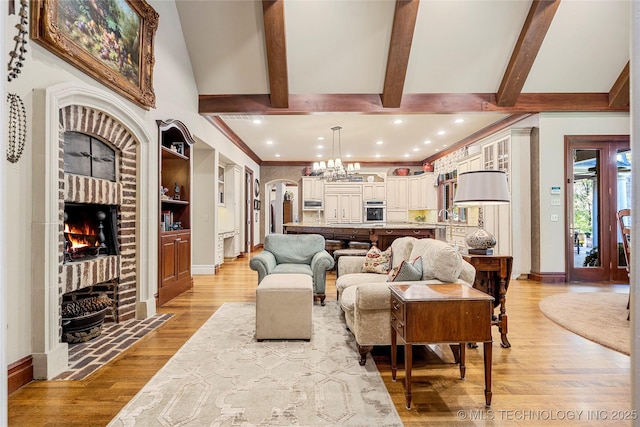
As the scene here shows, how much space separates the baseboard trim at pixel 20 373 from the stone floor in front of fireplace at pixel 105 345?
17cm

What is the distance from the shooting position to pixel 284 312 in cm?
285

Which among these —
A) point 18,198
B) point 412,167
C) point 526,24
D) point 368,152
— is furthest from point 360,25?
point 412,167

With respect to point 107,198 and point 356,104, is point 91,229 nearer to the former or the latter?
point 107,198

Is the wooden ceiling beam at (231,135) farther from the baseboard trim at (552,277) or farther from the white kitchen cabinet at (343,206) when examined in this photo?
the baseboard trim at (552,277)

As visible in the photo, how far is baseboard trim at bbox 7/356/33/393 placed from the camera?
2051 mm

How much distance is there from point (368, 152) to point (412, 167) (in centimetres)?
205

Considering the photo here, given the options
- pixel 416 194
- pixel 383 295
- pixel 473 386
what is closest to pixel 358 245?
pixel 383 295

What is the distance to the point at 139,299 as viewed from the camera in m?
3.50

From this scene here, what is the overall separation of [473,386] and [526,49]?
172 inches

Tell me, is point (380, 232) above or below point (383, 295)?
above

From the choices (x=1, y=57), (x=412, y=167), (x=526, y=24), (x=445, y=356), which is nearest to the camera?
(x=1, y=57)

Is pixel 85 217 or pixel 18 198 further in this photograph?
pixel 85 217

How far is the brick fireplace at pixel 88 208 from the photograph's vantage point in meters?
2.21

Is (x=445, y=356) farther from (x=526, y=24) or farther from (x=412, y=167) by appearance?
(x=412, y=167)
